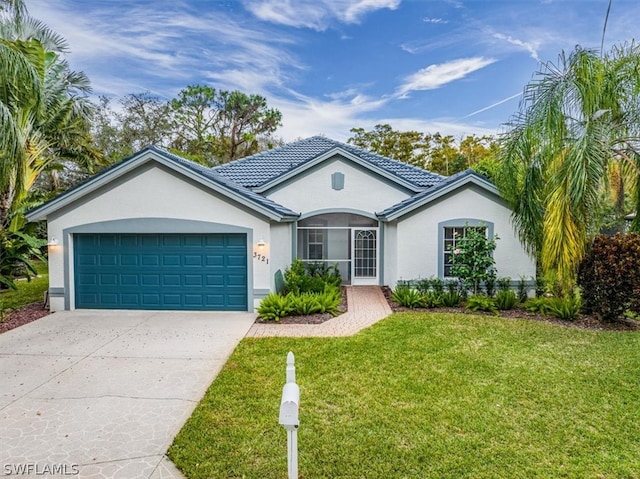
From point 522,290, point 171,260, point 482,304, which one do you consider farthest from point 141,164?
point 522,290

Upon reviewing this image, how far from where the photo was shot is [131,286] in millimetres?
11750

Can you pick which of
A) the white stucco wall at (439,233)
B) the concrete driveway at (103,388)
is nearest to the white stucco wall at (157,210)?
the concrete driveway at (103,388)

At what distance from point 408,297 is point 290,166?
872 centimetres

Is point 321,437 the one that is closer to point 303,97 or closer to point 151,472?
point 151,472

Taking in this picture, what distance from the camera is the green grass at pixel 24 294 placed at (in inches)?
491

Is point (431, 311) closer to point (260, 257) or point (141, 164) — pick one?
point (260, 257)

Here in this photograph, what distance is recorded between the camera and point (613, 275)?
9.48m

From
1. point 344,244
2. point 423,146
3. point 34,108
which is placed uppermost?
point 423,146

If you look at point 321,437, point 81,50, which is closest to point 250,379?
point 321,437

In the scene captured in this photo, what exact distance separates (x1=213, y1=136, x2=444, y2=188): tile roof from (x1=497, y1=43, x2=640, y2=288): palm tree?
19.8 feet

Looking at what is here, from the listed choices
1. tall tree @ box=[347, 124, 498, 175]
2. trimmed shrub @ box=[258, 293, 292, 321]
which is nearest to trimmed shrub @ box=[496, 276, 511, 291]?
trimmed shrub @ box=[258, 293, 292, 321]

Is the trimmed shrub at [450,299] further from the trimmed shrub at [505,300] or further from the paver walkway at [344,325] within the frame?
the paver walkway at [344,325]

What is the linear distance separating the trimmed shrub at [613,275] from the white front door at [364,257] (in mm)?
7456

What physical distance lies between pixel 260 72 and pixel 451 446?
82.8ft
